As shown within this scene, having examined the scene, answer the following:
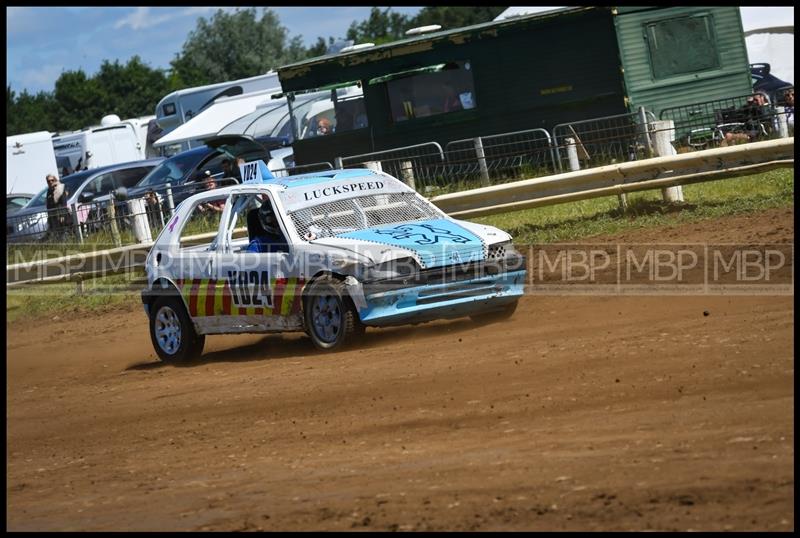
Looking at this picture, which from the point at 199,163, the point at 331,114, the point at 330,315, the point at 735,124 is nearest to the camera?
the point at 330,315

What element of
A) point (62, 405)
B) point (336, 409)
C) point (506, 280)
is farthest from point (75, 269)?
point (336, 409)

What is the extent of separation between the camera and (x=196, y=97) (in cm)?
3678

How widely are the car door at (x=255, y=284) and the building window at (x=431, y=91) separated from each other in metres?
12.3

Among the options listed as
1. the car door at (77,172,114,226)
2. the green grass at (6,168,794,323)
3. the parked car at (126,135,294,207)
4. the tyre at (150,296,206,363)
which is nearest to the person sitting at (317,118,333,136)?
the parked car at (126,135,294,207)

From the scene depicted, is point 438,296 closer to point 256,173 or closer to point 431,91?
point 256,173

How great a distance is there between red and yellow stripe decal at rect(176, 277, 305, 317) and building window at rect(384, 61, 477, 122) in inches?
496

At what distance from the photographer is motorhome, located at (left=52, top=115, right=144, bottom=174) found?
122 feet

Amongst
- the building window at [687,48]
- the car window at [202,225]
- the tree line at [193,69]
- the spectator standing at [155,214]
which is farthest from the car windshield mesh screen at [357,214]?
the tree line at [193,69]

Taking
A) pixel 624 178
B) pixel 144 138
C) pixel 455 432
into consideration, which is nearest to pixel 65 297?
pixel 624 178

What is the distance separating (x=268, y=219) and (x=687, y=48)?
45.8ft

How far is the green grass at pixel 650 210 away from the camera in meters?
15.6

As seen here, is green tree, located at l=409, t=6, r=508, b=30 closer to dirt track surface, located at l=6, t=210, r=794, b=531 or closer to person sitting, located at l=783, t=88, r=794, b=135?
person sitting, located at l=783, t=88, r=794, b=135

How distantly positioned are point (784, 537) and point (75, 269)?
14.4 m

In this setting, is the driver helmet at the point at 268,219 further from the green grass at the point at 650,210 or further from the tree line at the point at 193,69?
the tree line at the point at 193,69
